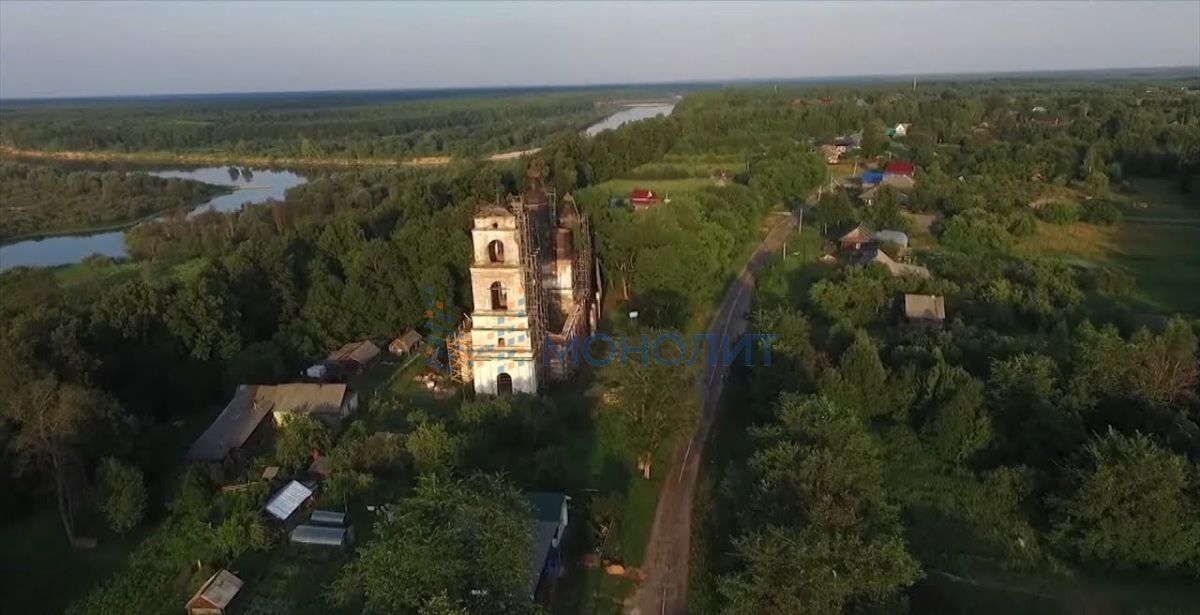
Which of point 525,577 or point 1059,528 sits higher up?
point 525,577

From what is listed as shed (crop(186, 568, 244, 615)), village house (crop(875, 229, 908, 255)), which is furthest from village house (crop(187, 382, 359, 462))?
village house (crop(875, 229, 908, 255))

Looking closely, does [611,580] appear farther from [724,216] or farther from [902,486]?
[724,216]

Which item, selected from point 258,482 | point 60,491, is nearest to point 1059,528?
point 258,482

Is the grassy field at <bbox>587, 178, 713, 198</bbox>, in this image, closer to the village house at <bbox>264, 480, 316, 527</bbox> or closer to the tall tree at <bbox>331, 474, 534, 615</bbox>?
the village house at <bbox>264, 480, 316, 527</bbox>

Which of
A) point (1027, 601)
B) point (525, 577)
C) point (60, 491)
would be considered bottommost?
point (1027, 601)

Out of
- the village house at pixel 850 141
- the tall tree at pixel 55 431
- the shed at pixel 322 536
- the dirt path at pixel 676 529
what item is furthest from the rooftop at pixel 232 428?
the village house at pixel 850 141
